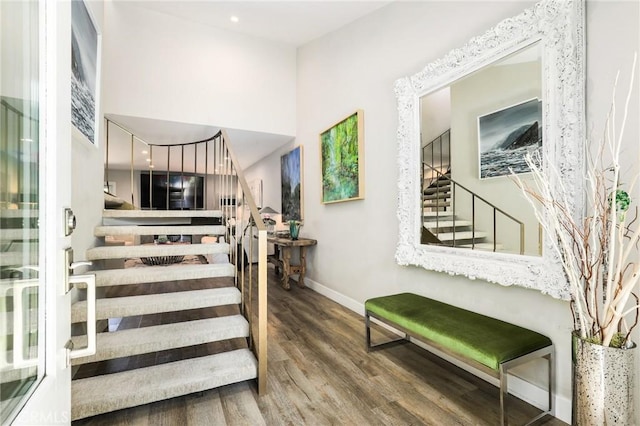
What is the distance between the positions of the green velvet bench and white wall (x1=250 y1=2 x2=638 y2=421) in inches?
4.4

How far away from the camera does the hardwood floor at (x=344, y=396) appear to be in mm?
1668

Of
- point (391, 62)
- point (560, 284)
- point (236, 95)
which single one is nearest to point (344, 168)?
point (391, 62)

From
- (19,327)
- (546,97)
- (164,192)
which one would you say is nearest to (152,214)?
(19,327)

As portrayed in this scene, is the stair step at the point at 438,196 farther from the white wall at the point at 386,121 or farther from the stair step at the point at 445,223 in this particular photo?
the white wall at the point at 386,121

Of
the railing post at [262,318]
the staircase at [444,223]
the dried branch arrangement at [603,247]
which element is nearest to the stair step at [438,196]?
the staircase at [444,223]

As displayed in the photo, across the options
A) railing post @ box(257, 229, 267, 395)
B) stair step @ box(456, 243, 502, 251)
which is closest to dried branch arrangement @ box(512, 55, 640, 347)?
stair step @ box(456, 243, 502, 251)

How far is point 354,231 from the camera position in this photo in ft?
11.2

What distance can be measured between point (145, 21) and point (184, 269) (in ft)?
11.0

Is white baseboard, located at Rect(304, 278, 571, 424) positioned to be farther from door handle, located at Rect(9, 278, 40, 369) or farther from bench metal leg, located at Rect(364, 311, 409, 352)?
door handle, located at Rect(9, 278, 40, 369)

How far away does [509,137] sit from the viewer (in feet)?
6.16

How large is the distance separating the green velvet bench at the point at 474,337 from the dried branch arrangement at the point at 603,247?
0.27 metres

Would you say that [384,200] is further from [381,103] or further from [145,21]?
[145,21]

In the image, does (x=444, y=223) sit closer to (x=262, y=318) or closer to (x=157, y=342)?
(x=262, y=318)

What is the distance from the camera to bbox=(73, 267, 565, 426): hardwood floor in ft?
5.47
